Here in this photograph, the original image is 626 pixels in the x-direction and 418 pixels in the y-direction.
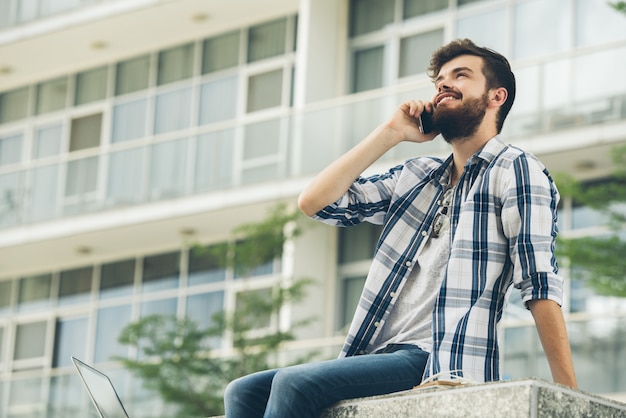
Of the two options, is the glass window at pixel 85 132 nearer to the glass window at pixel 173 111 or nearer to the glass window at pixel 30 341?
the glass window at pixel 173 111

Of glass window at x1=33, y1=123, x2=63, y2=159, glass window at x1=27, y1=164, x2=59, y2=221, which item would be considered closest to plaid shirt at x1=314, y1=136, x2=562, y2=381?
glass window at x1=27, y1=164, x2=59, y2=221

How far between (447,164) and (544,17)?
14.7 meters

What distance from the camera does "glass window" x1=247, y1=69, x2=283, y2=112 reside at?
70.3ft

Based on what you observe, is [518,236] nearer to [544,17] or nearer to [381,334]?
[381,334]

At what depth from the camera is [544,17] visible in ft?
61.6

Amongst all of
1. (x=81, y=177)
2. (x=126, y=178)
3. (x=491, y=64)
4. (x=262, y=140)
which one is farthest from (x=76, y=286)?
(x=491, y=64)

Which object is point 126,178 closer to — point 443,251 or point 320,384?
point 443,251

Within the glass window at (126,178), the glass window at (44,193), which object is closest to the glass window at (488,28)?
the glass window at (126,178)

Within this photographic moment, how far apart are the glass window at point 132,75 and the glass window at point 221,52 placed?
1201 millimetres

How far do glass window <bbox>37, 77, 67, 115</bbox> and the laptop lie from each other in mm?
19978

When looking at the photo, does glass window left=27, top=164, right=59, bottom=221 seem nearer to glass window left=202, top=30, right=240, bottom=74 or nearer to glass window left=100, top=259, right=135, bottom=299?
glass window left=100, top=259, right=135, bottom=299

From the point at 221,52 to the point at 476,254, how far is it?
18.3m

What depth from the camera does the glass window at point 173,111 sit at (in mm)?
22250

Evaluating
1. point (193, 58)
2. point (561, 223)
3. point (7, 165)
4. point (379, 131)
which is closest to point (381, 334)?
point (379, 131)
